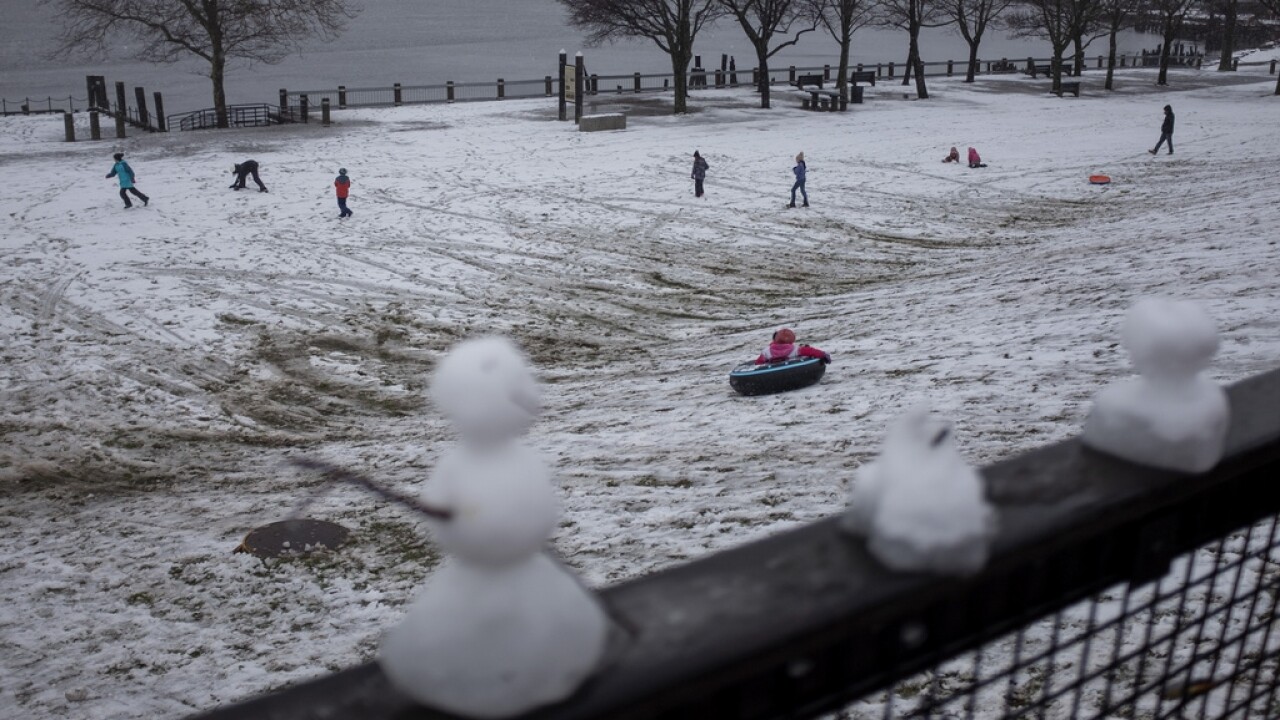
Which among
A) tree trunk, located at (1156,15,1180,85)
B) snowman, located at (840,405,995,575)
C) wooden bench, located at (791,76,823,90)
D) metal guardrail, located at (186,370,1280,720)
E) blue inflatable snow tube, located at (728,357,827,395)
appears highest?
tree trunk, located at (1156,15,1180,85)

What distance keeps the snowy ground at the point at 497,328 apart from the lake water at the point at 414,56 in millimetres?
36327

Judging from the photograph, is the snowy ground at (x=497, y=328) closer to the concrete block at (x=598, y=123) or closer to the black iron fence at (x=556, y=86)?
the concrete block at (x=598, y=123)

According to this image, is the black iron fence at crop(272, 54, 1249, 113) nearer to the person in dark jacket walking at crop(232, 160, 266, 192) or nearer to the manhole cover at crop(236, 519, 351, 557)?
the person in dark jacket walking at crop(232, 160, 266, 192)

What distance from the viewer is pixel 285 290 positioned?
Answer: 61.3 ft

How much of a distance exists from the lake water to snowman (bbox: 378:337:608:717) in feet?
193

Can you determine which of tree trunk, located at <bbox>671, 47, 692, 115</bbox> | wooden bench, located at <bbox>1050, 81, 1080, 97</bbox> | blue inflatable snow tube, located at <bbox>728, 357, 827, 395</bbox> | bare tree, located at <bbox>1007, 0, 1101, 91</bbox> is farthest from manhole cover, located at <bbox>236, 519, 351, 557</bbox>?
bare tree, located at <bbox>1007, 0, 1101, 91</bbox>

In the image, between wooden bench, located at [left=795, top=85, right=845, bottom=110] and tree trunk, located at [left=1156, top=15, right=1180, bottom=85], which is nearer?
wooden bench, located at [left=795, top=85, right=845, bottom=110]

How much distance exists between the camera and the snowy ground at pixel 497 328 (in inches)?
313

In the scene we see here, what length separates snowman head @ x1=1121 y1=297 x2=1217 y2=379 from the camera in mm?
1763

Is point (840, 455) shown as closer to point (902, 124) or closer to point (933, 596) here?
point (933, 596)

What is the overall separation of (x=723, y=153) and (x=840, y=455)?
2314cm

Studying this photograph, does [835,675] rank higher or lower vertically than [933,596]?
lower

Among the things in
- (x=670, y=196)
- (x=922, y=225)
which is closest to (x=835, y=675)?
(x=922, y=225)

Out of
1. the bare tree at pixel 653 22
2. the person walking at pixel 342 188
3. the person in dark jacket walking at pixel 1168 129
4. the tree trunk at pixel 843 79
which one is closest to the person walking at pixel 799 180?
the person walking at pixel 342 188
